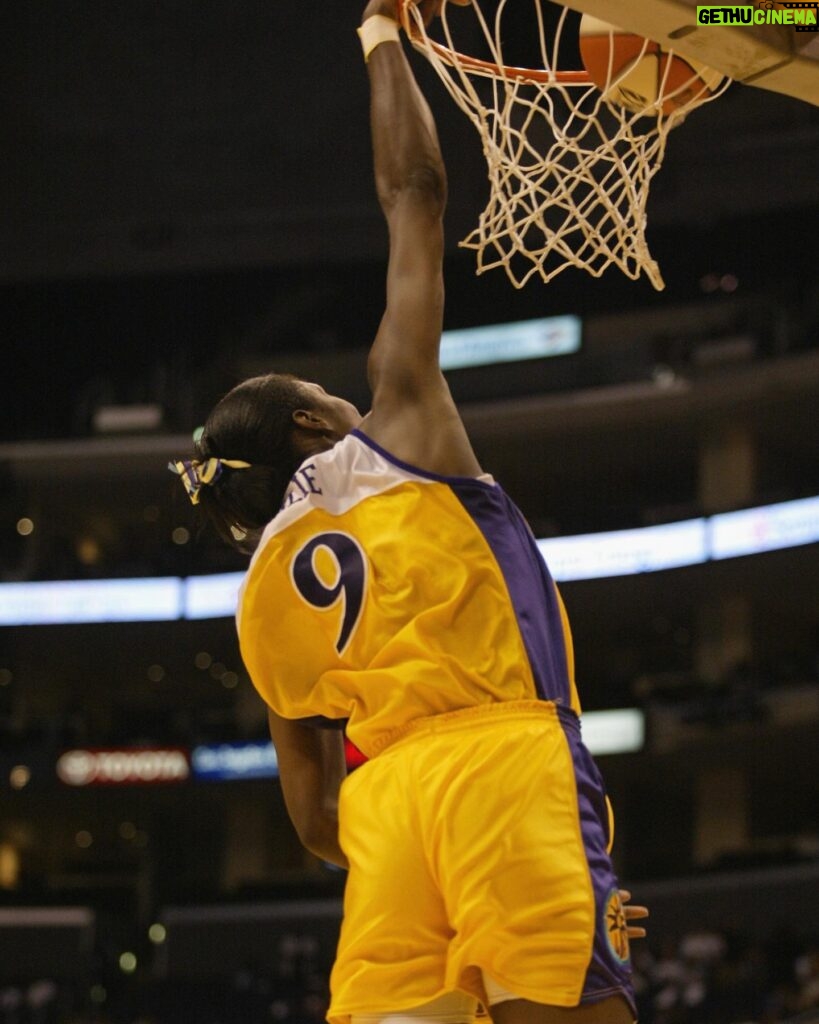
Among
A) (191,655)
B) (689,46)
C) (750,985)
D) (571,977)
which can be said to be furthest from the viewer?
(191,655)

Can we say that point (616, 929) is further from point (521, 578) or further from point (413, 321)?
point (413, 321)

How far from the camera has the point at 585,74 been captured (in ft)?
11.9

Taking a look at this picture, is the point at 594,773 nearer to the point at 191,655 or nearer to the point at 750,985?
the point at 750,985

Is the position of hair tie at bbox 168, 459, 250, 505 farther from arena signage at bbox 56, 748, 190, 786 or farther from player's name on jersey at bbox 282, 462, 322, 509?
arena signage at bbox 56, 748, 190, 786

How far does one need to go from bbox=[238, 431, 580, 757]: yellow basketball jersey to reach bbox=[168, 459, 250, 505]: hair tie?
19cm

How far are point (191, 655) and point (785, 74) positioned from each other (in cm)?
2201

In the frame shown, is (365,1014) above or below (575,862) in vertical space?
below

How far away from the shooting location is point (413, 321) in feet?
8.34

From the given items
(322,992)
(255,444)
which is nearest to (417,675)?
(255,444)

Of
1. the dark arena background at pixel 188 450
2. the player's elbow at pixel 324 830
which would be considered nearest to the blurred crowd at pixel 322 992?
the dark arena background at pixel 188 450

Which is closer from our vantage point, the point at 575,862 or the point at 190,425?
the point at 575,862

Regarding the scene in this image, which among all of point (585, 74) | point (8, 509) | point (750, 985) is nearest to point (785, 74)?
point (585, 74)

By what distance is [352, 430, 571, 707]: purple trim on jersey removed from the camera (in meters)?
2.49

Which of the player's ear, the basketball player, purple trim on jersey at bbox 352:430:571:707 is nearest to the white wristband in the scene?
the basketball player
